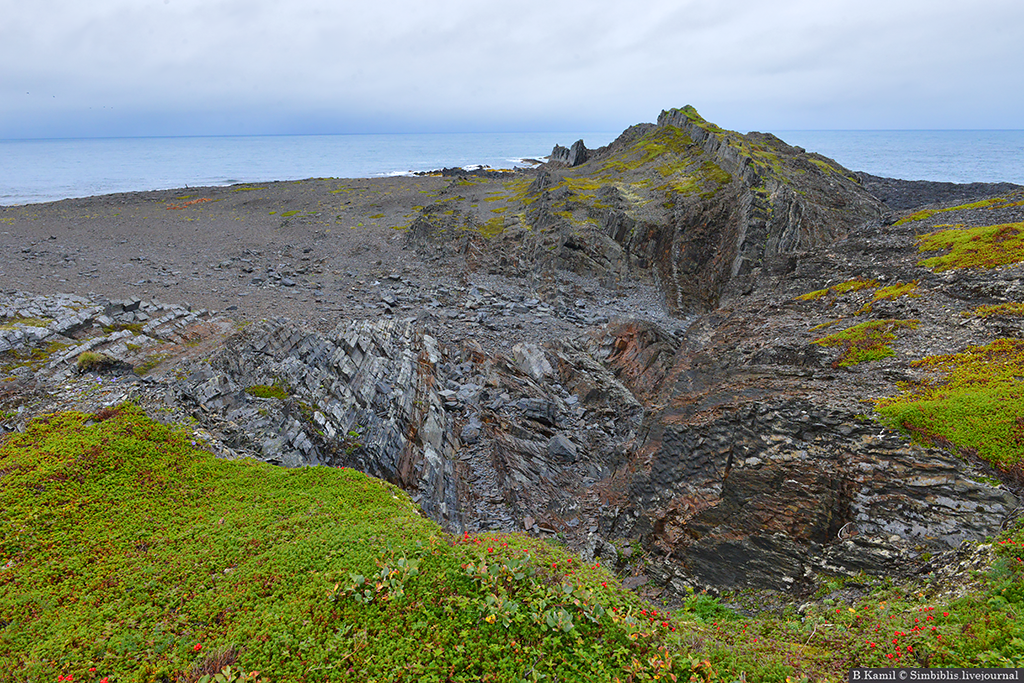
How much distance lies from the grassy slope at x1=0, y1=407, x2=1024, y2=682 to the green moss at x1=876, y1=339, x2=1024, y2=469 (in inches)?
172

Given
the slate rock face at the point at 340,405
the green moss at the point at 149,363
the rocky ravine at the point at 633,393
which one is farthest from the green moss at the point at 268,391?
the green moss at the point at 149,363

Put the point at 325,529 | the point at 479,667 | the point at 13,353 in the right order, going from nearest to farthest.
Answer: the point at 479,667, the point at 325,529, the point at 13,353

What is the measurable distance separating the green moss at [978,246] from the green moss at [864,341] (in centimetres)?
820

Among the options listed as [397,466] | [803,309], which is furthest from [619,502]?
[803,309]

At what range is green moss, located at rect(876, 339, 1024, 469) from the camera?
1354 centimetres

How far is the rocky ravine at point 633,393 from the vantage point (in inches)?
581

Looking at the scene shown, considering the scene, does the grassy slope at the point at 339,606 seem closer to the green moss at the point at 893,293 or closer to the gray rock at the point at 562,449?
the gray rock at the point at 562,449

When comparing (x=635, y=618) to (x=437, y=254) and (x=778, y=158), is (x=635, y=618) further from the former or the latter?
(x=778, y=158)

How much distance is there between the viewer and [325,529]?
39.1 ft

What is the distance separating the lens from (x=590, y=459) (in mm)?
24969

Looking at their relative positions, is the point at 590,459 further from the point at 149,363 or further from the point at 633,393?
the point at 149,363

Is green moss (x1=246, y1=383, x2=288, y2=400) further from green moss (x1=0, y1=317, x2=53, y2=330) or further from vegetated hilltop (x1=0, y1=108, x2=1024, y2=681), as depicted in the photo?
green moss (x1=0, y1=317, x2=53, y2=330)

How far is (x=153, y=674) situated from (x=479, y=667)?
5.76 m

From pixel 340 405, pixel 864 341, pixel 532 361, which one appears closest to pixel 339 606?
pixel 340 405
